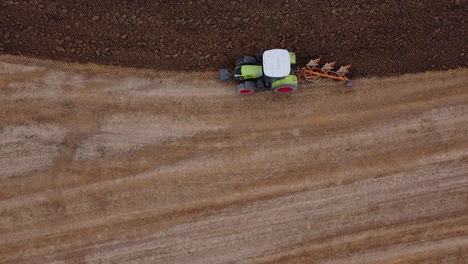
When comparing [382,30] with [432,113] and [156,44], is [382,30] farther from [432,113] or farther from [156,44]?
[156,44]

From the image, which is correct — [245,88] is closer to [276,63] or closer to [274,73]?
[274,73]

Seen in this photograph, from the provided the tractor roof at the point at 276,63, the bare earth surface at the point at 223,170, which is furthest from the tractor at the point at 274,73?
the bare earth surface at the point at 223,170

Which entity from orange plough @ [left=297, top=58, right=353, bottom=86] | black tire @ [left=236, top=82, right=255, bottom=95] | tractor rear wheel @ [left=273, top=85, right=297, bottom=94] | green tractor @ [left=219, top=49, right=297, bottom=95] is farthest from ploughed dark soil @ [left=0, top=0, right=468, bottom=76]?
tractor rear wheel @ [left=273, top=85, right=297, bottom=94]

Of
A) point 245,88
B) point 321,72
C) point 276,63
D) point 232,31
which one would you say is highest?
point 232,31

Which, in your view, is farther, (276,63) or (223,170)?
(223,170)

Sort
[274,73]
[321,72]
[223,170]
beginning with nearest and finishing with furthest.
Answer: [274,73] → [223,170] → [321,72]

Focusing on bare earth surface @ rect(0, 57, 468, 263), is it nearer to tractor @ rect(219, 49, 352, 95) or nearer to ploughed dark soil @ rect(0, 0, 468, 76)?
tractor @ rect(219, 49, 352, 95)

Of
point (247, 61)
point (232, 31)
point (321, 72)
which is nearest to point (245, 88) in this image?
point (247, 61)

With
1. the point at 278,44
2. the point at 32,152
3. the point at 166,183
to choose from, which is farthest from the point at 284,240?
the point at 32,152
